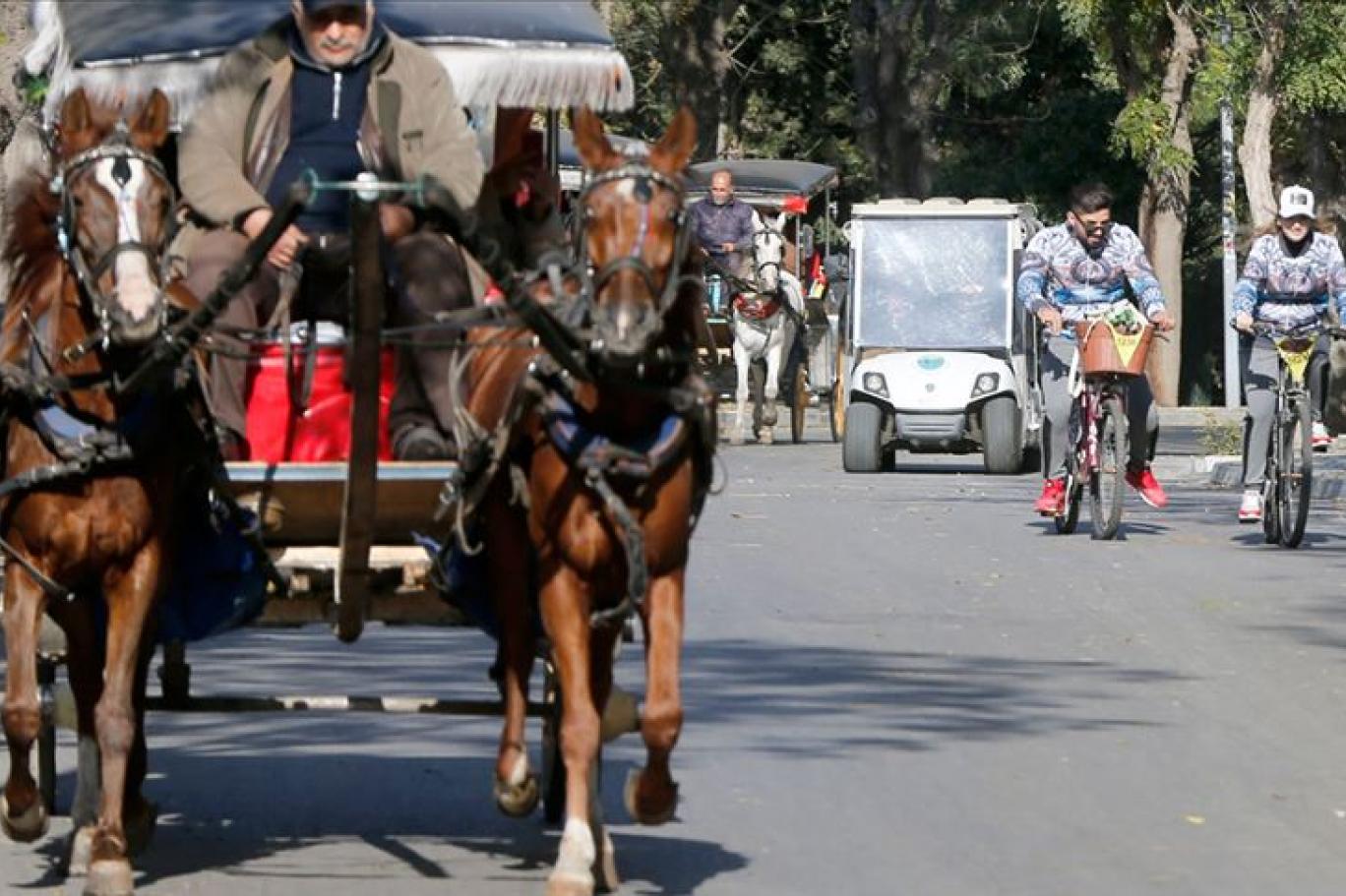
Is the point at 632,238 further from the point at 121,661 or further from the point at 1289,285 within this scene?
the point at 1289,285

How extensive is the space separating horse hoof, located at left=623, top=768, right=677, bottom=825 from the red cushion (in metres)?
1.89

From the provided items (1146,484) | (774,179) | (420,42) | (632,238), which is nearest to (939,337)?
(1146,484)

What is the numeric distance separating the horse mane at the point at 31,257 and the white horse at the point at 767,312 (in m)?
23.3

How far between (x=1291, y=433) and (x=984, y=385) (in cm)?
847

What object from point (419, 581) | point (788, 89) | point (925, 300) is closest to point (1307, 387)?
point (925, 300)

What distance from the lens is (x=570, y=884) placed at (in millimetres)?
8523

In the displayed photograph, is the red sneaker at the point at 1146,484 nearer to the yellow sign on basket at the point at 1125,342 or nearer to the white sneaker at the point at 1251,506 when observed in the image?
the white sneaker at the point at 1251,506

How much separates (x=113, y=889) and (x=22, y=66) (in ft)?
12.2

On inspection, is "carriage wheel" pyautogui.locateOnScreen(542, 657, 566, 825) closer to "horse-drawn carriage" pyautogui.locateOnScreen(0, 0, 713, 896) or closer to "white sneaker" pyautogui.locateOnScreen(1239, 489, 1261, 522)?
"horse-drawn carriage" pyautogui.locateOnScreen(0, 0, 713, 896)

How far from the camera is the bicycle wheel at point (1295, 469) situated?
2023 centimetres

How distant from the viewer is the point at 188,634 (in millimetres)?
9609

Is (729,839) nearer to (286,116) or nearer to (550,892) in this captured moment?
(550,892)

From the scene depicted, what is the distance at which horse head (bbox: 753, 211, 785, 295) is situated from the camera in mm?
32375

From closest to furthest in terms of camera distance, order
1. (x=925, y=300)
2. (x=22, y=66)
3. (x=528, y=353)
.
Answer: (x=528, y=353) → (x=22, y=66) → (x=925, y=300)
